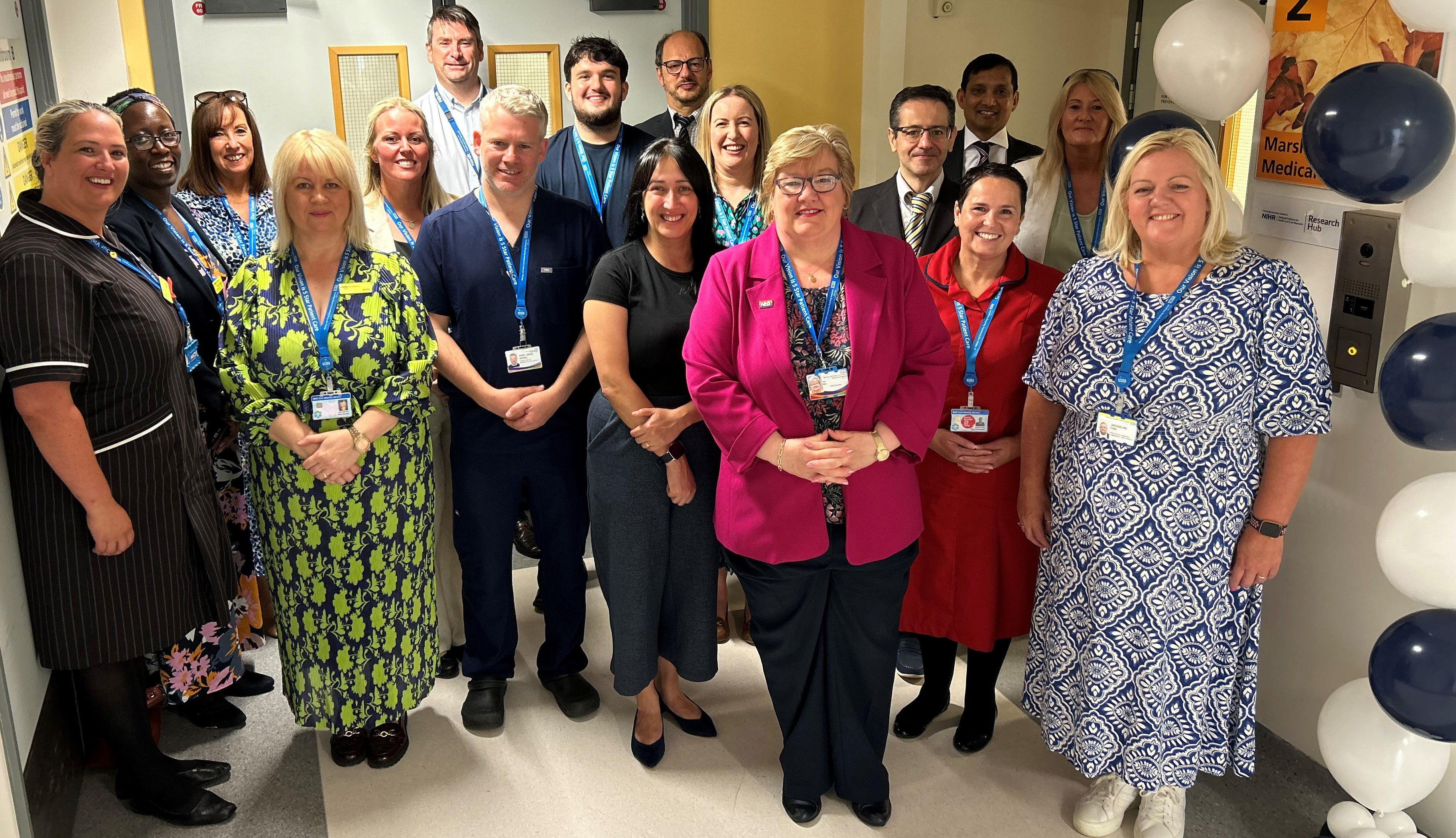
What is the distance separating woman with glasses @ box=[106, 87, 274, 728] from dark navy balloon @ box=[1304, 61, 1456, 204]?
290 cm

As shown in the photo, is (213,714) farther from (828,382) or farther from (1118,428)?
(1118,428)

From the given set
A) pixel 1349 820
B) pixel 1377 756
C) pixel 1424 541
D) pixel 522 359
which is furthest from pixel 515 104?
pixel 1349 820

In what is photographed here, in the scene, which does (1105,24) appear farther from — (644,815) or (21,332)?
(21,332)

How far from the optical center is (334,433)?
2.80 meters

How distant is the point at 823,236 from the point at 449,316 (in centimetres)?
123

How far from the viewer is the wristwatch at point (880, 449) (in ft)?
8.48

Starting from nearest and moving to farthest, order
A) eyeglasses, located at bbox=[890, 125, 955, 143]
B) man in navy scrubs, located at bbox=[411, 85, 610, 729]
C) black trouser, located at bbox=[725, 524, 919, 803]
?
black trouser, located at bbox=[725, 524, 919, 803] < man in navy scrubs, located at bbox=[411, 85, 610, 729] < eyeglasses, located at bbox=[890, 125, 955, 143]

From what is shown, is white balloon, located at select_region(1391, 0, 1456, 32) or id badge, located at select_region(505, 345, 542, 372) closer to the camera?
white balloon, located at select_region(1391, 0, 1456, 32)

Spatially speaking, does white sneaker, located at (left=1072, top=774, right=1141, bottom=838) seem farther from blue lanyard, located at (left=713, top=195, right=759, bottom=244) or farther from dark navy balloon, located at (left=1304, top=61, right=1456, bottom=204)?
blue lanyard, located at (left=713, top=195, right=759, bottom=244)

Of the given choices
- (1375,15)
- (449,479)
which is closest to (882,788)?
(449,479)

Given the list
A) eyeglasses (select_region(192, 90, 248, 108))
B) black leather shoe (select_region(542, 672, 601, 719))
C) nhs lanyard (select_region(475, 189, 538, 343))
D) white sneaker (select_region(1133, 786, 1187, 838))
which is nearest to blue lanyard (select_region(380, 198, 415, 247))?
nhs lanyard (select_region(475, 189, 538, 343))

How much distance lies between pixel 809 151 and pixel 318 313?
134 cm

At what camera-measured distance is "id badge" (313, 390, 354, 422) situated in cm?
279

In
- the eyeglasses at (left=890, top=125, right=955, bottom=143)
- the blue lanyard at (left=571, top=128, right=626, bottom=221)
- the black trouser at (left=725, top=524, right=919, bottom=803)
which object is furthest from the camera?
the blue lanyard at (left=571, top=128, right=626, bottom=221)
